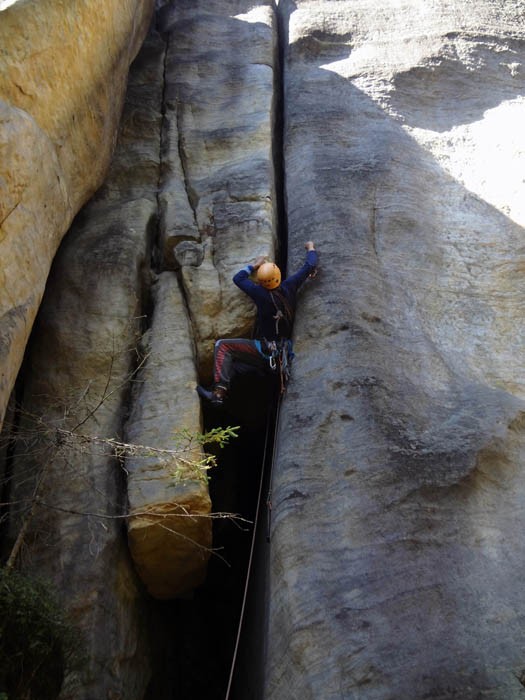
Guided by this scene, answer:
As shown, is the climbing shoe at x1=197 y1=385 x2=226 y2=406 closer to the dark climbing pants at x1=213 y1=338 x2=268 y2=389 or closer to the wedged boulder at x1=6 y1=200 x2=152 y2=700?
the dark climbing pants at x1=213 y1=338 x2=268 y2=389

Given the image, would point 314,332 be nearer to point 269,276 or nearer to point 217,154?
point 269,276

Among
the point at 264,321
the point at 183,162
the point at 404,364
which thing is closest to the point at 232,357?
the point at 264,321

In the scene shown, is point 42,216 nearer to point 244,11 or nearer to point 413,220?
point 413,220

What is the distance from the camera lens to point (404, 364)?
689cm

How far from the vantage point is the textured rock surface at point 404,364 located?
527 cm

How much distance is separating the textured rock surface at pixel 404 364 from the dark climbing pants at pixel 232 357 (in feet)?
1.61

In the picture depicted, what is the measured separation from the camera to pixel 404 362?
22.7 ft

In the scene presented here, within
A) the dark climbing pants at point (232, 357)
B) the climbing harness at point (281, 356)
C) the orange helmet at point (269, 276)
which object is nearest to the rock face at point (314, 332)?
the climbing harness at point (281, 356)

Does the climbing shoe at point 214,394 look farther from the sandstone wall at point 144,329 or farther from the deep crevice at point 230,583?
the deep crevice at point 230,583

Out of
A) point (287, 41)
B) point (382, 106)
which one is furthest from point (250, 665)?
point (287, 41)

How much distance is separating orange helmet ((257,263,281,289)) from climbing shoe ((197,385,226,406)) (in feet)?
3.63

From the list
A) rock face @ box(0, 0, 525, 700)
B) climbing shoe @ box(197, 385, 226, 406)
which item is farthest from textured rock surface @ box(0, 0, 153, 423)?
climbing shoe @ box(197, 385, 226, 406)

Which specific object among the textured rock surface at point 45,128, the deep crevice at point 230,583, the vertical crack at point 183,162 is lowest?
the deep crevice at point 230,583

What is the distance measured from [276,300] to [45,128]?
2.70 m
